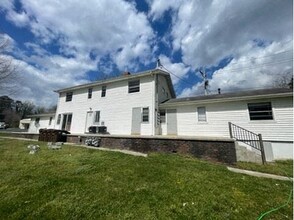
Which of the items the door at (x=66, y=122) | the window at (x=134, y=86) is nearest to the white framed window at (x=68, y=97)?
the door at (x=66, y=122)

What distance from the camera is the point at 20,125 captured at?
49969mm

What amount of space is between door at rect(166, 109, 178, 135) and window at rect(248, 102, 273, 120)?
5416 mm

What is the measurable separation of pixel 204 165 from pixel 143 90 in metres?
8.93

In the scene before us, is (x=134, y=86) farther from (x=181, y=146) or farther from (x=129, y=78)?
(x=181, y=146)

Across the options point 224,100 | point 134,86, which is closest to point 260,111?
point 224,100

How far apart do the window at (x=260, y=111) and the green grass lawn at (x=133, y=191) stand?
251 inches

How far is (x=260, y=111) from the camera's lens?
34.7 feet

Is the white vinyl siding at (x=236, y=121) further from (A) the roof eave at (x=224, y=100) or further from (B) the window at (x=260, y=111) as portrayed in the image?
(A) the roof eave at (x=224, y=100)

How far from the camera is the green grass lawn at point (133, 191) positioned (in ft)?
A: 11.1

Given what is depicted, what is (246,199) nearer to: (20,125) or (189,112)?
(189,112)

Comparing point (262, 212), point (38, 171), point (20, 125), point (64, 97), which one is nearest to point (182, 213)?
point (262, 212)

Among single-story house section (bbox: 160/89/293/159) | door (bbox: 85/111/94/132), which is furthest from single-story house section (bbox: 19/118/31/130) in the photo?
single-story house section (bbox: 160/89/293/159)

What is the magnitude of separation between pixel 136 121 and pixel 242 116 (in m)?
8.04

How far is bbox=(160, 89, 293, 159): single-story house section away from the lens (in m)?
9.73
